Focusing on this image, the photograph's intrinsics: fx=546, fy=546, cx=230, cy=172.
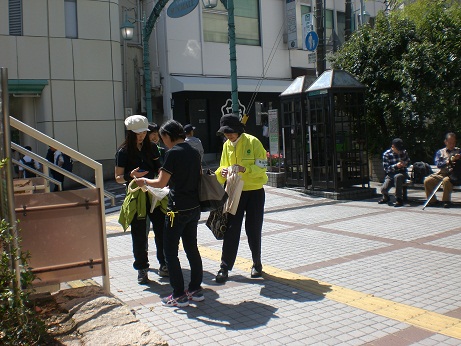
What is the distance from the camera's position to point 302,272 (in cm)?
626

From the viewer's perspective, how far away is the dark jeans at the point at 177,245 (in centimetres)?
516

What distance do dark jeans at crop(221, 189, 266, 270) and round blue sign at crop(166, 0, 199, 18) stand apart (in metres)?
8.50

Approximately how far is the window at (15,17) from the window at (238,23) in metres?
7.38

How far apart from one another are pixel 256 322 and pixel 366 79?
1067 centimetres

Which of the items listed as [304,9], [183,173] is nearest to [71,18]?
[304,9]

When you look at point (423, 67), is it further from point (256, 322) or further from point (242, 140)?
point (256, 322)

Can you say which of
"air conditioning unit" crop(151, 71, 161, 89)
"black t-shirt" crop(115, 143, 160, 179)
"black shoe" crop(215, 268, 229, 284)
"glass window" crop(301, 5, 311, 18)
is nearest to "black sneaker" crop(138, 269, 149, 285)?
"black shoe" crop(215, 268, 229, 284)

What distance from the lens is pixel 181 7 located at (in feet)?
45.1

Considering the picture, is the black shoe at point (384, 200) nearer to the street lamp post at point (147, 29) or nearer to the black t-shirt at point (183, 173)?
the black t-shirt at point (183, 173)

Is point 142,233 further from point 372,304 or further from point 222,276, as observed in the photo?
point 372,304

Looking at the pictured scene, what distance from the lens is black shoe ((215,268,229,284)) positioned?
5.92 meters

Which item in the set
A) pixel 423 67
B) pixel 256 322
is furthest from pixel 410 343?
pixel 423 67

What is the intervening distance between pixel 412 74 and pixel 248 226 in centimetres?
852

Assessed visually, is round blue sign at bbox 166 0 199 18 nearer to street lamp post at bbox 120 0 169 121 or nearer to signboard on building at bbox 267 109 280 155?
street lamp post at bbox 120 0 169 121
